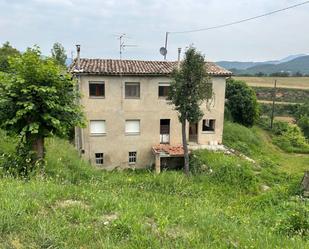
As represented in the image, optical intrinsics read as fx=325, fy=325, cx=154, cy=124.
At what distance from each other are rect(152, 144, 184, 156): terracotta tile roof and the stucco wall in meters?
0.45

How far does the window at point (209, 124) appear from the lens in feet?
82.8

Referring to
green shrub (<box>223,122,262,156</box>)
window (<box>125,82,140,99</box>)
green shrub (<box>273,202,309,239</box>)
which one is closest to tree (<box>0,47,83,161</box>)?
green shrub (<box>273,202,309,239</box>)

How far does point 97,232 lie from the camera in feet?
14.2

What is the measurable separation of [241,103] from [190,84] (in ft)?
60.4

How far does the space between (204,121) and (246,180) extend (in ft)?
28.3

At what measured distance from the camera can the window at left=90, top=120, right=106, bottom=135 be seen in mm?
22703

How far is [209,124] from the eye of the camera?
25562 millimetres

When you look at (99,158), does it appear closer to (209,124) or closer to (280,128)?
(209,124)

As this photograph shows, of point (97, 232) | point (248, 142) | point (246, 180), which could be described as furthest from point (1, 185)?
point (248, 142)

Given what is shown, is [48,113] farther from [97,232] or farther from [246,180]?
[246,180]

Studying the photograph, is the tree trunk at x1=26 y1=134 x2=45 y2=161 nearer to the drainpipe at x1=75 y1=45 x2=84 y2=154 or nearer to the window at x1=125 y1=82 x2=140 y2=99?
the drainpipe at x1=75 y1=45 x2=84 y2=154

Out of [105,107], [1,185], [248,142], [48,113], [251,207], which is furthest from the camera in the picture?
[248,142]

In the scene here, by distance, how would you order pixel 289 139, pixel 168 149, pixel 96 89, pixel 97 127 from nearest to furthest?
pixel 96 89
pixel 97 127
pixel 168 149
pixel 289 139

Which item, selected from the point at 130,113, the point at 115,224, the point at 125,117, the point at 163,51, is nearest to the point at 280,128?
the point at 163,51
